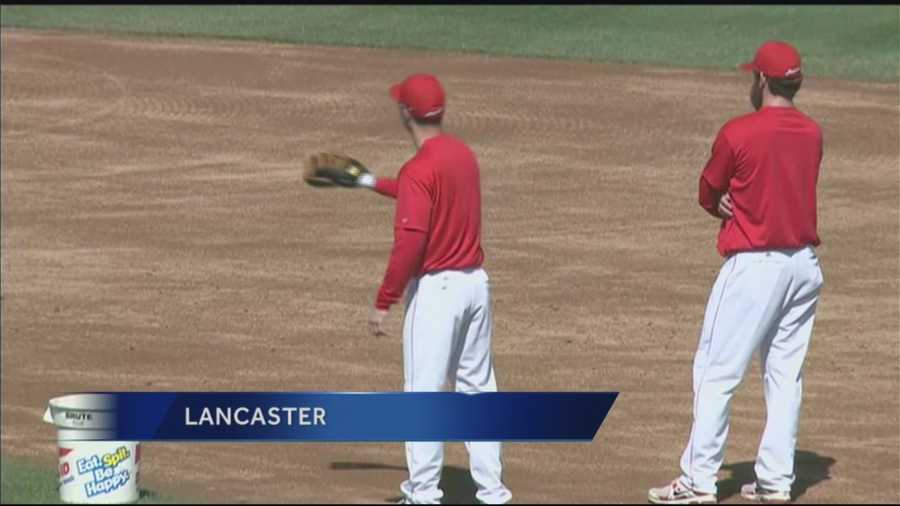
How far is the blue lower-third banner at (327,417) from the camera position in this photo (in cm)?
1091

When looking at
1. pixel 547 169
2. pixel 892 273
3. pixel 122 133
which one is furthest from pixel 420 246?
pixel 122 133

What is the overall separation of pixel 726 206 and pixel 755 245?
0.29 metres

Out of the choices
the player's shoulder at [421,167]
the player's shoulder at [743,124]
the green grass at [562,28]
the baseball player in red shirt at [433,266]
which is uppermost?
the green grass at [562,28]

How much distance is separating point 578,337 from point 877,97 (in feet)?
34.6

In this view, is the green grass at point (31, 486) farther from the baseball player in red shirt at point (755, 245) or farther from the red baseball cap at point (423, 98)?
the baseball player in red shirt at point (755, 245)

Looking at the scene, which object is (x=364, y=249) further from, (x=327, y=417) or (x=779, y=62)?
(x=779, y=62)

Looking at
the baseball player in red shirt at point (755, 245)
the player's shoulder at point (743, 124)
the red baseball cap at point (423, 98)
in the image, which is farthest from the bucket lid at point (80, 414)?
the player's shoulder at point (743, 124)

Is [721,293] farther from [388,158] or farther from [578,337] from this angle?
[388,158]

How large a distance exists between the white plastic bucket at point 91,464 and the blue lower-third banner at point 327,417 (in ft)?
0.05

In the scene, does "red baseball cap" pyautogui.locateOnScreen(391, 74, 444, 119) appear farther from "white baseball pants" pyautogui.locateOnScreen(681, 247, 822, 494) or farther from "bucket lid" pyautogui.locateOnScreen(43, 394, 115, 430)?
"bucket lid" pyautogui.locateOnScreen(43, 394, 115, 430)

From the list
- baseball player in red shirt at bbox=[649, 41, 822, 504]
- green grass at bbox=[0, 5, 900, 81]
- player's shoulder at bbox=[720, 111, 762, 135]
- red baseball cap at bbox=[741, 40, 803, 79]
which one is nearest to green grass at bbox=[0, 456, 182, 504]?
baseball player in red shirt at bbox=[649, 41, 822, 504]

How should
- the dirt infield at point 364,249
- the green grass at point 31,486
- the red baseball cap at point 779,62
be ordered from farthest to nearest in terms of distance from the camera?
the dirt infield at point 364,249
the green grass at point 31,486
the red baseball cap at point 779,62

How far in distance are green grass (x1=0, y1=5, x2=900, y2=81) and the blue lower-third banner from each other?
15.0m

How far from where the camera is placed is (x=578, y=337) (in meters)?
15.8
